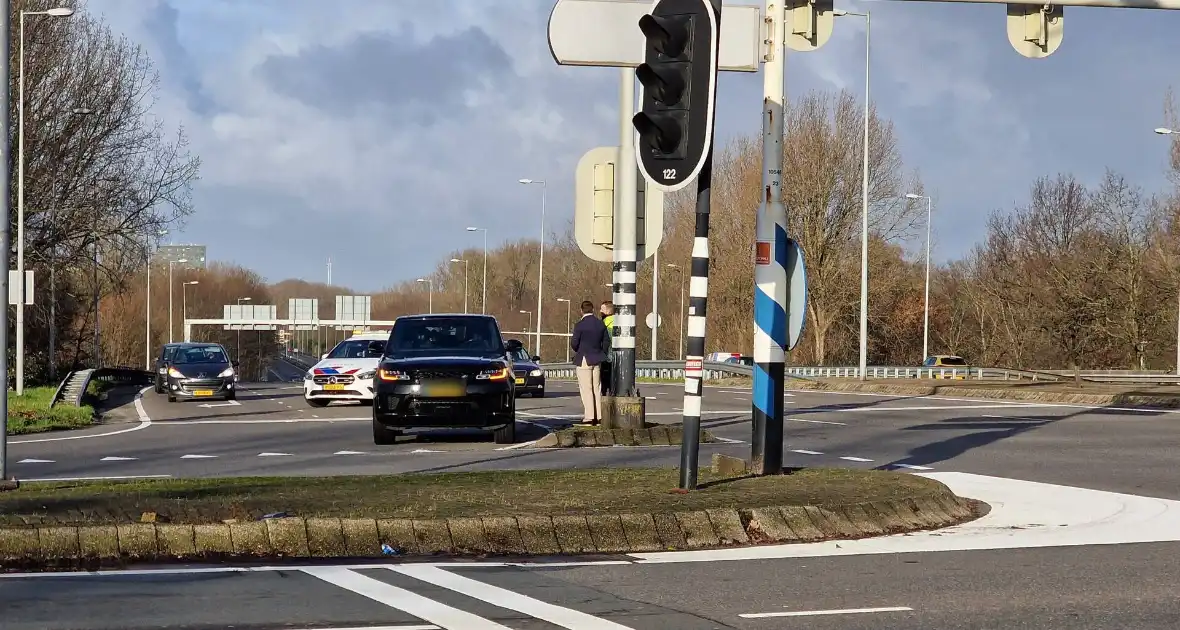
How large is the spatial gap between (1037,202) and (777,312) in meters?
65.9

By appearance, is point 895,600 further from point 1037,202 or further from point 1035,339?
point 1037,202

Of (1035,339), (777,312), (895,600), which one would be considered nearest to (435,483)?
(777,312)

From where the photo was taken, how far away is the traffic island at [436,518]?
8.68 meters

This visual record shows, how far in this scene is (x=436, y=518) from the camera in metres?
9.12

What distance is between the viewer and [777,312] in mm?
12094

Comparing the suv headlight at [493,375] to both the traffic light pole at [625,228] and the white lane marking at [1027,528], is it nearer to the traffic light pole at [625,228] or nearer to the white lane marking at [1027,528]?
the traffic light pole at [625,228]

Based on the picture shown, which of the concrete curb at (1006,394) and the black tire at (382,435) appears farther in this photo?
the concrete curb at (1006,394)

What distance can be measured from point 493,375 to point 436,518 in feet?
30.4

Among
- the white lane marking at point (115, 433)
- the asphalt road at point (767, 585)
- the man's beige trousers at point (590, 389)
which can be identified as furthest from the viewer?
the white lane marking at point (115, 433)

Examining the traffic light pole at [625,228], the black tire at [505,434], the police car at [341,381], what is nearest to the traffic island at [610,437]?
the black tire at [505,434]

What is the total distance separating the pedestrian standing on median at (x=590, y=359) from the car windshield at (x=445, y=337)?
1.24 metres

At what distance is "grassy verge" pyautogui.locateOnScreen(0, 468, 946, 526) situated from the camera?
9305mm

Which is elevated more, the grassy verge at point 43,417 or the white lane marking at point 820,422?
the white lane marking at point 820,422

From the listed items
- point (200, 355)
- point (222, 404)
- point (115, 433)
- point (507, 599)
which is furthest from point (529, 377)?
point (507, 599)
